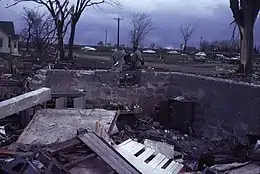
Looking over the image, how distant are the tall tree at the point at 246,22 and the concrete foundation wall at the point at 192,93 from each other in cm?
689

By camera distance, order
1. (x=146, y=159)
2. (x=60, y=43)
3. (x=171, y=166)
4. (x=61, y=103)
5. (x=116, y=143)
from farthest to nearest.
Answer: (x=60, y=43) → (x=61, y=103) → (x=116, y=143) → (x=171, y=166) → (x=146, y=159)

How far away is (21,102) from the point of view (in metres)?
6.39

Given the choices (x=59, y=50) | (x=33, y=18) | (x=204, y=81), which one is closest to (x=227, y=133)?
(x=204, y=81)

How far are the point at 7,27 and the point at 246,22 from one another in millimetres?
49518

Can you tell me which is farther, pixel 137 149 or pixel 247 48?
pixel 247 48

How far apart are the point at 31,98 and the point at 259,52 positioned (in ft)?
150

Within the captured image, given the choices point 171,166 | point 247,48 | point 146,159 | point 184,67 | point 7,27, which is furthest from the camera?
point 7,27

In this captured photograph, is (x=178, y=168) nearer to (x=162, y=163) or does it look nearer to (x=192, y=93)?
(x=162, y=163)

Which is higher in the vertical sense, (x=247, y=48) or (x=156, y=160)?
(x=247, y=48)

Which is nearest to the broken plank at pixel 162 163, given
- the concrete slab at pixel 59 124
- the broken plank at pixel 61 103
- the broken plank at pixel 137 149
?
the broken plank at pixel 137 149

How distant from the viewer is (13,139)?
591cm

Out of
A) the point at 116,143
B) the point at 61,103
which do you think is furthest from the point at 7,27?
the point at 116,143

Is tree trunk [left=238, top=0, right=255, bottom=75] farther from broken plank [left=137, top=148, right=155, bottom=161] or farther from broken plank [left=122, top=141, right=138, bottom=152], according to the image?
broken plank [left=122, top=141, right=138, bottom=152]

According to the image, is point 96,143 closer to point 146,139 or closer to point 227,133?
point 146,139
